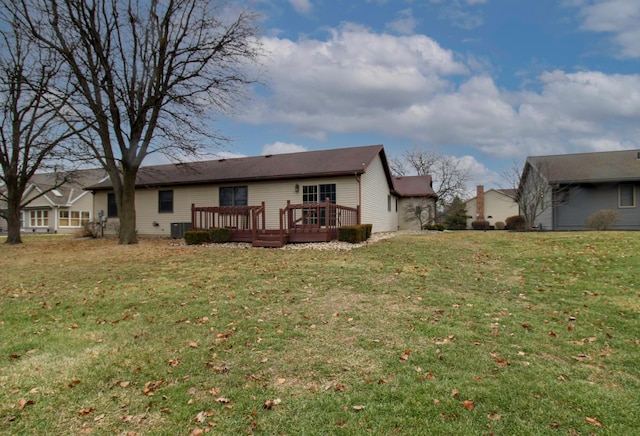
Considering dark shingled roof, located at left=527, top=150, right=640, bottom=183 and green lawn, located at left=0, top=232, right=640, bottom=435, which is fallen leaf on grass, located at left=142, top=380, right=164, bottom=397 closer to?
green lawn, located at left=0, top=232, right=640, bottom=435

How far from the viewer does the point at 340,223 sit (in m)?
14.1

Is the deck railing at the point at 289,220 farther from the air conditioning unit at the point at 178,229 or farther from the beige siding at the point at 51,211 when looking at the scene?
the beige siding at the point at 51,211

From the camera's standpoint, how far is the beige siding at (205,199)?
1650cm

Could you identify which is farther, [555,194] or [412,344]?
[555,194]

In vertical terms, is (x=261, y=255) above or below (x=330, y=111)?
below

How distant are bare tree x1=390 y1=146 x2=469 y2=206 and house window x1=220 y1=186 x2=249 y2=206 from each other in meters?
22.3

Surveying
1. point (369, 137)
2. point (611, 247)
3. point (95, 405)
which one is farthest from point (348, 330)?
point (369, 137)

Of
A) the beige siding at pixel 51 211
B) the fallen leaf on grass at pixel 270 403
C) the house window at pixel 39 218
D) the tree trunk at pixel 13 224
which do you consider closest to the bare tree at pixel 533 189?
the fallen leaf on grass at pixel 270 403

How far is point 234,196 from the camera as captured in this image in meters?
18.6

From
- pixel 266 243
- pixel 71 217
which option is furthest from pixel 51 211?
pixel 266 243

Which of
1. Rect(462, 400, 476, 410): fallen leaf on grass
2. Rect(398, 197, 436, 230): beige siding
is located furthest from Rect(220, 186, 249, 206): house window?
Rect(462, 400, 476, 410): fallen leaf on grass

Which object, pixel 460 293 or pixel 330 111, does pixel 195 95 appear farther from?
pixel 460 293

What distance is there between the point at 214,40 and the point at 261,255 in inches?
406

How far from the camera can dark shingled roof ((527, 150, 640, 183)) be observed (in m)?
18.7
